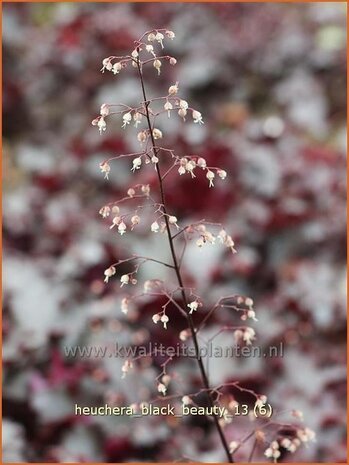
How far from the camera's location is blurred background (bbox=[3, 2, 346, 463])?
8.21ft

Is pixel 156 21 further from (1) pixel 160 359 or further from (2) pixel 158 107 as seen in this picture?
(1) pixel 160 359

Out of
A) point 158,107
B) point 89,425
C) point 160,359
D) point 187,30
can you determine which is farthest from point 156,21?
point 89,425

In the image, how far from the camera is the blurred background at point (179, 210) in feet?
8.21

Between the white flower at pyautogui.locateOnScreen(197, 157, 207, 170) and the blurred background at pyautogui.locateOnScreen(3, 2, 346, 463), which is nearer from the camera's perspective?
the white flower at pyautogui.locateOnScreen(197, 157, 207, 170)

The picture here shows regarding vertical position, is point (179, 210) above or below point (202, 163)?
above

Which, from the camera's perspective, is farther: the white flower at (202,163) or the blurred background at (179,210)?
the blurred background at (179,210)

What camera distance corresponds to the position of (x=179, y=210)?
359 centimetres

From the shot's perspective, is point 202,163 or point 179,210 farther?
point 179,210

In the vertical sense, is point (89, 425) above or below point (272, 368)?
below

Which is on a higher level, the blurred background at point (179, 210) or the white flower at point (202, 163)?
the blurred background at point (179, 210)

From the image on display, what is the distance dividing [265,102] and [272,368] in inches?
104

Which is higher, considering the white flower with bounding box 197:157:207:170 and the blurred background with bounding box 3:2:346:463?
the blurred background with bounding box 3:2:346:463

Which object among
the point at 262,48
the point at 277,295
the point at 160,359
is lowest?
the point at 160,359

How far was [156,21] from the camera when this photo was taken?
528 centimetres
